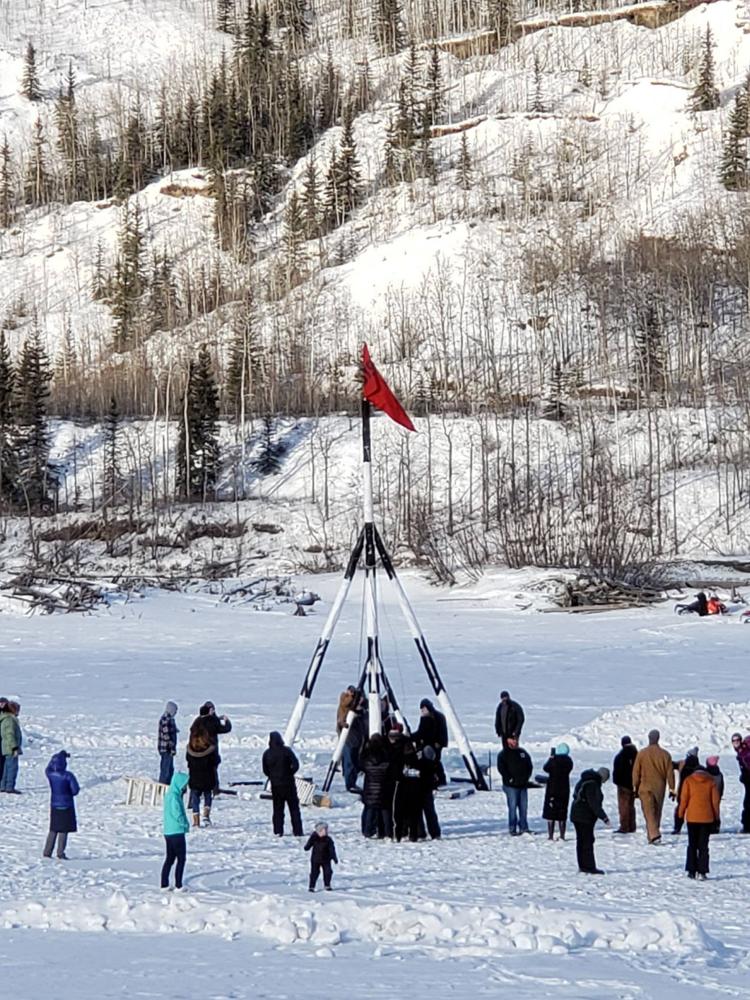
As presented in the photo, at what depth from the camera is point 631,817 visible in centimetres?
1523

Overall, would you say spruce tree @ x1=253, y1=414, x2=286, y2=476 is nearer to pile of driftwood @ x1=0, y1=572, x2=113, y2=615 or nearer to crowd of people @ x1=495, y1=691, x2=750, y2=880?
pile of driftwood @ x1=0, y1=572, x2=113, y2=615

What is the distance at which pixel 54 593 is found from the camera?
4156 cm

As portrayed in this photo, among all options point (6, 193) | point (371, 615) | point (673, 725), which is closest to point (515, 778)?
point (371, 615)

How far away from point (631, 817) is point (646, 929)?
5.24 metres

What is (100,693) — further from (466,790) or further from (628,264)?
(628,264)

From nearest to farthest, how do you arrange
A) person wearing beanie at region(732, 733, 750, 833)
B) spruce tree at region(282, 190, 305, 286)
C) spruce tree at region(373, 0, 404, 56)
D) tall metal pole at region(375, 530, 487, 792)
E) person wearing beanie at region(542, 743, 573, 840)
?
person wearing beanie at region(542, 743, 573, 840) < person wearing beanie at region(732, 733, 750, 833) < tall metal pole at region(375, 530, 487, 792) < spruce tree at region(282, 190, 305, 286) < spruce tree at region(373, 0, 404, 56)

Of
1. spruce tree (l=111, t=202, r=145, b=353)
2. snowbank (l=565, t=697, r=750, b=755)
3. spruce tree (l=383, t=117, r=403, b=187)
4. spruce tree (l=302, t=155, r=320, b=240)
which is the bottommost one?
snowbank (l=565, t=697, r=750, b=755)

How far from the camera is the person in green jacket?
16953mm

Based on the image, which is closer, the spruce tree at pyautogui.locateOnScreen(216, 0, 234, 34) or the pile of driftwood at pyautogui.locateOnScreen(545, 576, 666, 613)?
the pile of driftwood at pyautogui.locateOnScreen(545, 576, 666, 613)

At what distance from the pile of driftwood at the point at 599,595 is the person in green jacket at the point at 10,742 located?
24.8 m

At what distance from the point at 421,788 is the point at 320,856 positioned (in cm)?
293

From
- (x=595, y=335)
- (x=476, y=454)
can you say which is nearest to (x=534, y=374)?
(x=595, y=335)

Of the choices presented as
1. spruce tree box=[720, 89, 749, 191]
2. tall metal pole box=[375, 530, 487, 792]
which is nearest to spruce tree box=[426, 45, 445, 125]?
spruce tree box=[720, 89, 749, 191]

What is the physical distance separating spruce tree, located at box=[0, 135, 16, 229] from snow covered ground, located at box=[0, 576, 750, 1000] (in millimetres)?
88896
